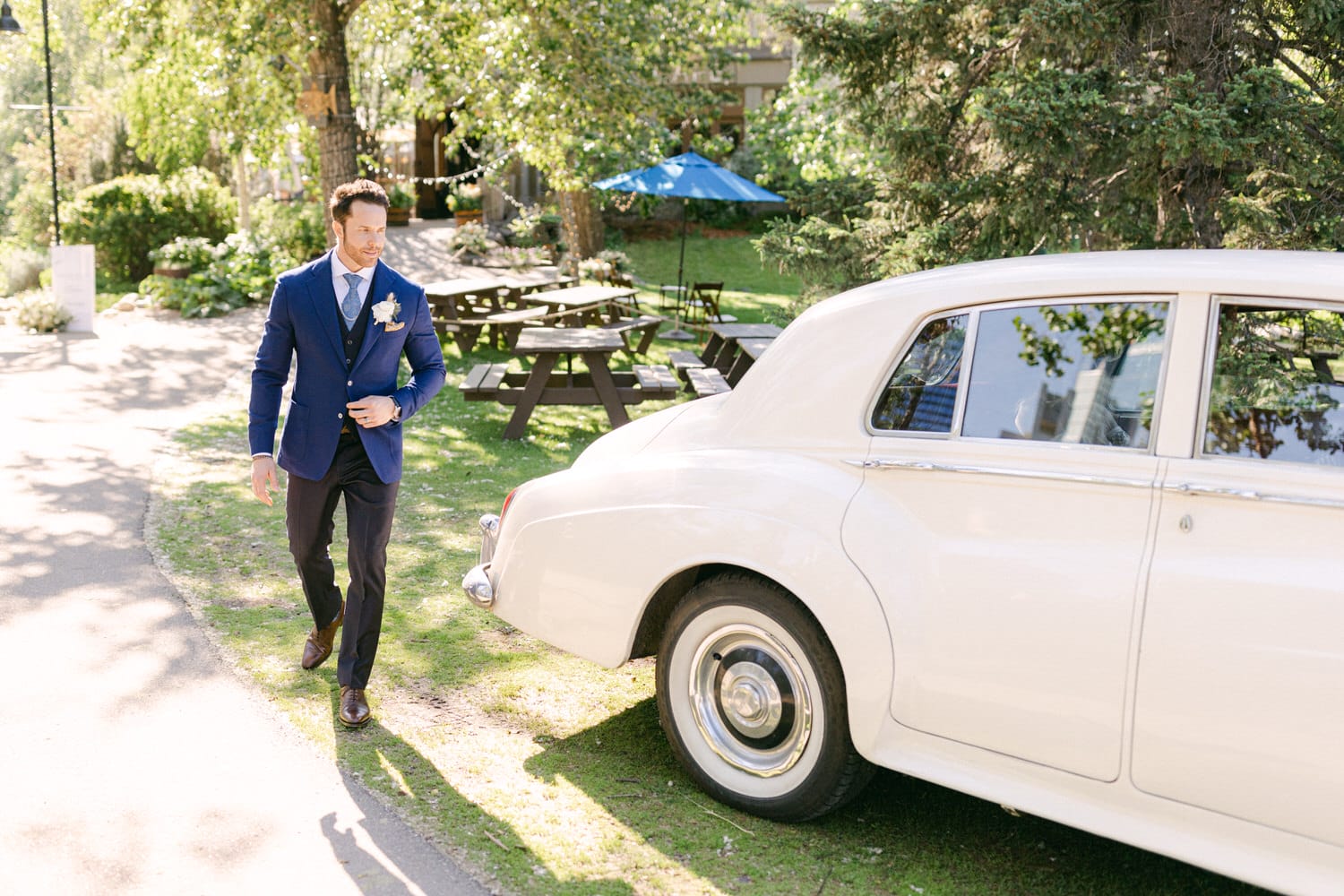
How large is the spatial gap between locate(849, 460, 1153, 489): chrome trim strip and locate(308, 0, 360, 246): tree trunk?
42.4ft

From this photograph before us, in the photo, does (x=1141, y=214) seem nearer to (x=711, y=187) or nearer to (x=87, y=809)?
(x=711, y=187)

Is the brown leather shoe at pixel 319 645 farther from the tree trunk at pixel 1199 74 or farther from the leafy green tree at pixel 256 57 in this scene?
the leafy green tree at pixel 256 57

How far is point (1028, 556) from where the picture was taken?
361 centimetres

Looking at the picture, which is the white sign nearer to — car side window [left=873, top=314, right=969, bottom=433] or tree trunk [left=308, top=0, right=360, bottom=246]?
tree trunk [left=308, top=0, right=360, bottom=246]

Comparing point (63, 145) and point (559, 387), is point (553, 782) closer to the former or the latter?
point (559, 387)

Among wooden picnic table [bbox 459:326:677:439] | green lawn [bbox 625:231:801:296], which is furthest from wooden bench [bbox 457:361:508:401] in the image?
green lawn [bbox 625:231:801:296]

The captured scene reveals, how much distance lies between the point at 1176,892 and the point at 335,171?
46.1ft

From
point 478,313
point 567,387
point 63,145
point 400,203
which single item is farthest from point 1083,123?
point 63,145

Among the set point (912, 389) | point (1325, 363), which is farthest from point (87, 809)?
point (1325, 363)

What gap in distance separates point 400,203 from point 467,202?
1.93m

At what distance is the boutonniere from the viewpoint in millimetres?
4887

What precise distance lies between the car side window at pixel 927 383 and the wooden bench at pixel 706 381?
6.79 metres

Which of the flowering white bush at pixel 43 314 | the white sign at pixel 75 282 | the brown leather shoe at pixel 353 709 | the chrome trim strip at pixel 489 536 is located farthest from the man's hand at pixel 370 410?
the flowering white bush at pixel 43 314

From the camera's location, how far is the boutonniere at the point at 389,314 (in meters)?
4.89
